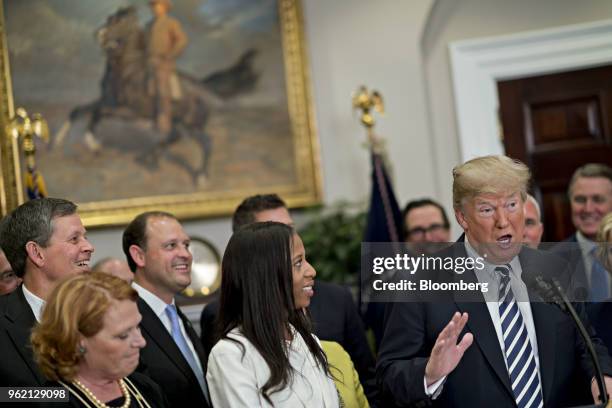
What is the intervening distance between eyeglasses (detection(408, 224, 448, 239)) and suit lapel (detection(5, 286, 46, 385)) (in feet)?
8.76

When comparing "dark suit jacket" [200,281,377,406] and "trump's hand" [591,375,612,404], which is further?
"dark suit jacket" [200,281,377,406]

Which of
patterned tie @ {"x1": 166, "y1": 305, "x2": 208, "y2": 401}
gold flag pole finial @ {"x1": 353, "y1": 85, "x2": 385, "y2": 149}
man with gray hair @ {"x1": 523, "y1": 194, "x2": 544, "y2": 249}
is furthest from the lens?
gold flag pole finial @ {"x1": 353, "y1": 85, "x2": 385, "y2": 149}

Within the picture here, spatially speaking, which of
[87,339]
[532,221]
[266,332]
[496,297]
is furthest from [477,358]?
[532,221]

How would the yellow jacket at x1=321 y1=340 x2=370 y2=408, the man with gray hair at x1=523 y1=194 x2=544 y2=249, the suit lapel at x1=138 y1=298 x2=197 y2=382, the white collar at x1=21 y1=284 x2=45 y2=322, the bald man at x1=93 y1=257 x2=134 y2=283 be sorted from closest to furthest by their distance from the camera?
the yellow jacket at x1=321 y1=340 x2=370 y2=408 < the white collar at x1=21 y1=284 x2=45 y2=322 < the suit lapel at x1=138 y1=298 x2=197 y2=382 < the man with gray hair at x1=523 y1=194 x2=544 y2=249 < the bald man at x1=93 y1=257 x2=134 y2=283

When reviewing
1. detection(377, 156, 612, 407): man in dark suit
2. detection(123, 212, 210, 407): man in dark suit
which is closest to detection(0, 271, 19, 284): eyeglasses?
detection(123, 212, 210, 407): man in dark suit

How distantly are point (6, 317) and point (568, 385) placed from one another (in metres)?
1.95

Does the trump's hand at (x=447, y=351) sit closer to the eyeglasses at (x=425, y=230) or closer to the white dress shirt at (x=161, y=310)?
the white dress shirt at (x=161, y=310)

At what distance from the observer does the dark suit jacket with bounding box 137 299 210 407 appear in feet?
12.2

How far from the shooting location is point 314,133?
7359 millimetres

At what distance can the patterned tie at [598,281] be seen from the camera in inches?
119

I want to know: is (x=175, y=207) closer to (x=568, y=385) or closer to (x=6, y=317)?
(x=6, y=317)

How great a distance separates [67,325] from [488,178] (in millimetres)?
1415

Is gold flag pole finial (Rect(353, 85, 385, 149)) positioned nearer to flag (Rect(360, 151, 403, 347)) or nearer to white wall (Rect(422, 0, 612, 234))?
flag (Rect(360, 151, 403, 347))

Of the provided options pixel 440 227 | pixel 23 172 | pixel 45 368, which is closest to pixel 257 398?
pixel 45 368
